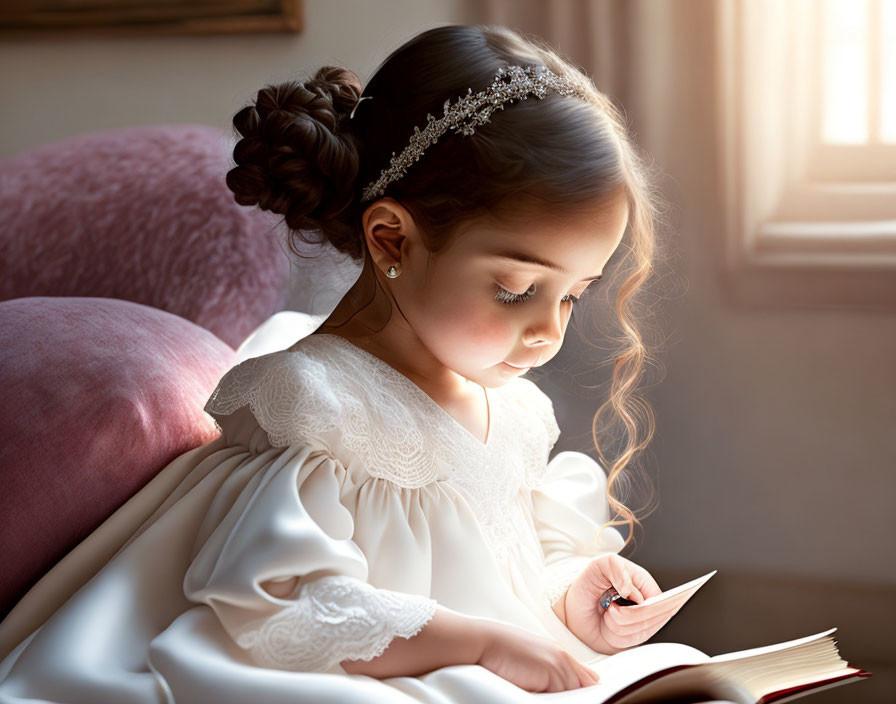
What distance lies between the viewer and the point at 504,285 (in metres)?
0.97

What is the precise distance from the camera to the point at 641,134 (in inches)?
65.7

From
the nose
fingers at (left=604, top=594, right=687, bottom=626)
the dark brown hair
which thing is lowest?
fingers at (left=604, top=594, right=687, bottom=626)

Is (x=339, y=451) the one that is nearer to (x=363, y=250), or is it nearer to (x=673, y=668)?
(x=363, y=250)

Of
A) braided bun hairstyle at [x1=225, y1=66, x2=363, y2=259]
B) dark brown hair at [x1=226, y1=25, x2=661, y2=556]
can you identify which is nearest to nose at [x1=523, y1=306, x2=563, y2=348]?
dark brown hair at [x1=226, y1=25, x2=661, y2=556]

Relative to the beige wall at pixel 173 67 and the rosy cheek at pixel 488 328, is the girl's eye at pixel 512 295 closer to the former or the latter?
the rosy cheek at pixel 488 328

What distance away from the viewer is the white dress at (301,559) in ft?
2.64

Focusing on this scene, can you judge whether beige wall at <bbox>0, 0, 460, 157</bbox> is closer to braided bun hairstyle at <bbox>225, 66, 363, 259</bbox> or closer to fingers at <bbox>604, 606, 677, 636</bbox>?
braided bun hairstyle at <bbox>225, 66, 363, 259</bbox>

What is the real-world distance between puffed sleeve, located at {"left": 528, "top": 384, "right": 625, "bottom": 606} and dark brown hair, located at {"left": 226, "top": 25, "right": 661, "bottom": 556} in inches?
12.9

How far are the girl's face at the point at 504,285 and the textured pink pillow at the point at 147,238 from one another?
1.77 feet

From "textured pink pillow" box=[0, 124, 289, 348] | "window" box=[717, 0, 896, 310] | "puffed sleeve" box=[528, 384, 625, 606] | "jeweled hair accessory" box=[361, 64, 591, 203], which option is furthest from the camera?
"window" box=[717, 0, 896, 310]

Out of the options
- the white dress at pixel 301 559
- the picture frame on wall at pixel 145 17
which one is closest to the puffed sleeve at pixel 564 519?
the white dress at pixel 301 559

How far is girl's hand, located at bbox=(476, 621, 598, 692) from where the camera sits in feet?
2.82

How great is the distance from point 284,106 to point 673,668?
708 millimetres

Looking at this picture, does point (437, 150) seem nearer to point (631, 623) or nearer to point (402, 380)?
point (402, 380)
